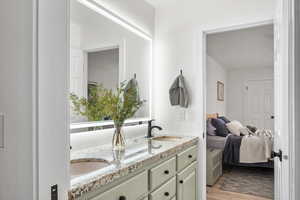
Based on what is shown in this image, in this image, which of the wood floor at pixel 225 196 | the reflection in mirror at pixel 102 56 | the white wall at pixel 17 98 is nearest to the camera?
the white wall at pixel 17 98

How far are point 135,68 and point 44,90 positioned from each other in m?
1.92

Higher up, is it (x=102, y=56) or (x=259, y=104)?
(x=102, y=56)

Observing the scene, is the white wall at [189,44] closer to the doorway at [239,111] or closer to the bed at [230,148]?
the doorway at [239,111]

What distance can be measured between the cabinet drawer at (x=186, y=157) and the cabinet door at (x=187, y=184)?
6 cm

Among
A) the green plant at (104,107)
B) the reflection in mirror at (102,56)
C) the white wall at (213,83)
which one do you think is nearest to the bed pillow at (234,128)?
the white wall at (213,83)

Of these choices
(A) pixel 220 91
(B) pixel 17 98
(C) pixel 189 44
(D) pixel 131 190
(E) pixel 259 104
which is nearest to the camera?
(B) pixel 17 98

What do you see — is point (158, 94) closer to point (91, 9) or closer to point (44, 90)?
point (91, 9)

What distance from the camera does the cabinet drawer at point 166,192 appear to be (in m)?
1.54

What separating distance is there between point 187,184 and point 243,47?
3.58 metres

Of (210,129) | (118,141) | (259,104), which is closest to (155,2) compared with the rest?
(118,141)

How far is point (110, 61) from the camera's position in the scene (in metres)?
2.16

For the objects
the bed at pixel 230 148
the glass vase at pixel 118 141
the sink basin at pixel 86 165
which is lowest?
the bed at pixel 230 148

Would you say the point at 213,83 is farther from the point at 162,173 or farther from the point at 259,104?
the point at 162,173

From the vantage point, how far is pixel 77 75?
1794 millimetres
